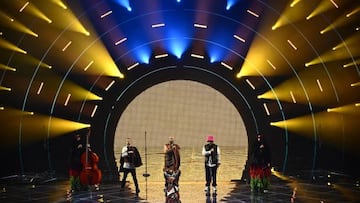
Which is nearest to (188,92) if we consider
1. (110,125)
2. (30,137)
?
(110,125)

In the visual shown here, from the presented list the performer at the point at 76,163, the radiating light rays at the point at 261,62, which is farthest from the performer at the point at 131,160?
the radiating light rays at the point at 261,62

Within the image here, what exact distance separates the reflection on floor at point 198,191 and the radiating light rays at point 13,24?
5672 mm

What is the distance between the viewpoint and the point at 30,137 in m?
20.7

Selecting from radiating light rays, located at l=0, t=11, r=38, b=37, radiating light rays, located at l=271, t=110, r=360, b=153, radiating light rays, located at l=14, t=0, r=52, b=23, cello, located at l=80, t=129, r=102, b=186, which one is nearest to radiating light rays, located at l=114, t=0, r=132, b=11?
radiating light rays, located at l=14, t=0, r=52, b=23

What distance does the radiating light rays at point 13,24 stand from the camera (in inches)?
756

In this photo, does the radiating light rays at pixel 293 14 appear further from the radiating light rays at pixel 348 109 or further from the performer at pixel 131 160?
the performer at pixel 131 160

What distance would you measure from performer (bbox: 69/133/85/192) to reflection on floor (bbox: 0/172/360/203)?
0.38m

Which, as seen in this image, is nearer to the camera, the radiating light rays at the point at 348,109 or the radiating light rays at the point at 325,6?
the radiating light rays at the point at 325,6

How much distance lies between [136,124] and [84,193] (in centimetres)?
519

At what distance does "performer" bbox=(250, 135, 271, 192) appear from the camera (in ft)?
58.1

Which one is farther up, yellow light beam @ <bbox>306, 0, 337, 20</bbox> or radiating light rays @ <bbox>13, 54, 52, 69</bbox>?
yellow light beam @ <bbox>306, 0, 337, 20</bbox>

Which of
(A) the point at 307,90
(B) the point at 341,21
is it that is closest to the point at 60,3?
(A) the point at 307,90

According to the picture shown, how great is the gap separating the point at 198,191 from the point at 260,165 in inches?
96.1

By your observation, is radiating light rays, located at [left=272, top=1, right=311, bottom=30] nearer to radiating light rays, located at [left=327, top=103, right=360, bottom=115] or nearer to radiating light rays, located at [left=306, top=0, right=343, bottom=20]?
radiating light rays, located at [left=306, top=0, right=343, bottom=20]
